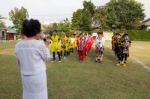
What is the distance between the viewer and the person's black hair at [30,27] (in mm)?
5574

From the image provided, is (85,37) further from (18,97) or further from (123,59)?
(18,97)

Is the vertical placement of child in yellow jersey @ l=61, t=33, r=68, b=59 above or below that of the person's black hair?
below

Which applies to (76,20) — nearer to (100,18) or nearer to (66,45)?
(100,18)

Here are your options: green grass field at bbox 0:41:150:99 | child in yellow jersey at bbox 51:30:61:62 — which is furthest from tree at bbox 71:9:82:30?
green grass field at bbox 0:41:150:99

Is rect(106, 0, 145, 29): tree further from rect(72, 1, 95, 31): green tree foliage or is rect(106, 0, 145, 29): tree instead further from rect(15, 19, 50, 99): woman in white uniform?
rect(15, 19, 50, 99): woman in white uniform

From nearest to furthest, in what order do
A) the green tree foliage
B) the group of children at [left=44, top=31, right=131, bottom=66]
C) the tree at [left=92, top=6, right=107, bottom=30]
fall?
the group of children at [left=44, top=31, right=131, bottom=66], the green tree foliage, the tree at [left=92, top=6, right=107, bottom=30]

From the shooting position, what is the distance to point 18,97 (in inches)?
367

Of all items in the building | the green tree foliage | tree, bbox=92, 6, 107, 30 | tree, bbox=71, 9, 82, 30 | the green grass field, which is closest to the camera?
the green grass field

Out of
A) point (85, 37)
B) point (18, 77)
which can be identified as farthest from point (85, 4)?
point (18, 77)

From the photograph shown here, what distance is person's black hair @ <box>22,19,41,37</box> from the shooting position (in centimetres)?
557

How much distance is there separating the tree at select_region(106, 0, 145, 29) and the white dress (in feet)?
275

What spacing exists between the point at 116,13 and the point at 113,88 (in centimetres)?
8479

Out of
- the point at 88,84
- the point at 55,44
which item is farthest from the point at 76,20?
the point at 88,84

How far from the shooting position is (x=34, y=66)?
5633 mm
